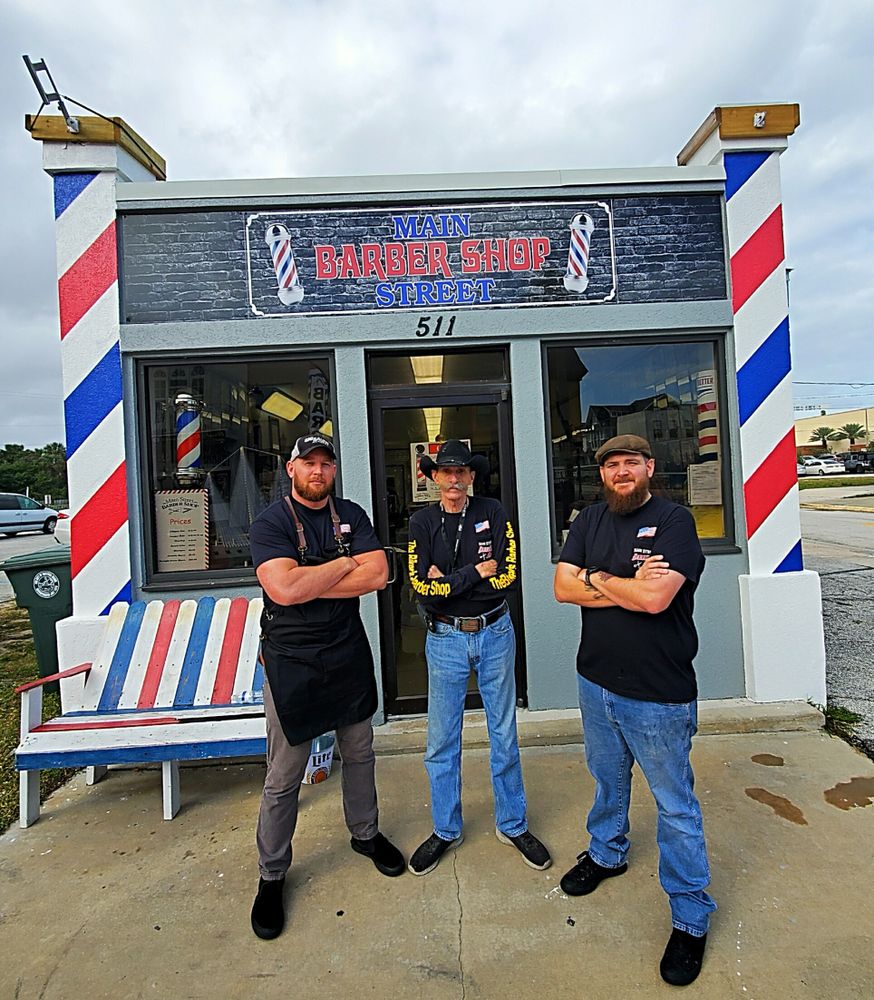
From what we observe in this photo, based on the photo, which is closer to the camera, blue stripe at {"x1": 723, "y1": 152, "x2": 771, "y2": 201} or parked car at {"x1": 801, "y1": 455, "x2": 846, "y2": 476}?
blue stripe at {"x1": 723, "y1": 152, "x2": 771, "y2": 201}

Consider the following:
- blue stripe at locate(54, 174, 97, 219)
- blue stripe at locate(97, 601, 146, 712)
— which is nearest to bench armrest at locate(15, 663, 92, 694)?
blue stripe at locate(97, 601, 146, 712)

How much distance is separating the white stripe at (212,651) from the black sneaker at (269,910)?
154 centimetres

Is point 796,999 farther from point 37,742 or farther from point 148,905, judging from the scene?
point 37,742

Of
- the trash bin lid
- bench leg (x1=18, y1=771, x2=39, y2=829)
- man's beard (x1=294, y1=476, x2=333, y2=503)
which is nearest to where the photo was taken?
man's beard (x1=294, y1=476, x2=333, y2=503)

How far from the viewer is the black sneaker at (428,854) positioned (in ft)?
10.0

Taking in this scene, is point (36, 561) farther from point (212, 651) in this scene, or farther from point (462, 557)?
point (462, 557)

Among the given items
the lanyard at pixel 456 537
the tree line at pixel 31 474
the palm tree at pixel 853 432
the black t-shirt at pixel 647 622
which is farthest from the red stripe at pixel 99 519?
the palm tree at pixel 853 432

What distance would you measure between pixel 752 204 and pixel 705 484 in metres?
2.00

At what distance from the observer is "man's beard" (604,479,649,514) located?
2.61 metres

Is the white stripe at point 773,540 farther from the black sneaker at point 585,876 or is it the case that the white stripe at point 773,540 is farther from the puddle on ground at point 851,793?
the black sneaker at point 585,876

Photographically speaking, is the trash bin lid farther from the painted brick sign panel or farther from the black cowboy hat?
the black cowboy hat

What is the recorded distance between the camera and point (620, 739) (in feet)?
9.02

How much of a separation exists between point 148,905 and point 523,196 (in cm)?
464

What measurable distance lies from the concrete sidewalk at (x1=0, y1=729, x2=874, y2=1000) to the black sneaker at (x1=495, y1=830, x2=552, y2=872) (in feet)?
0.16
